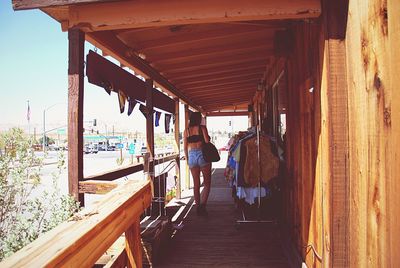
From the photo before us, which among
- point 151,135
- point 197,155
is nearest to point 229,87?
point 197,155

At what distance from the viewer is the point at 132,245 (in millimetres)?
1868

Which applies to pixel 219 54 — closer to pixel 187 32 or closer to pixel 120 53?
pixel 187 32

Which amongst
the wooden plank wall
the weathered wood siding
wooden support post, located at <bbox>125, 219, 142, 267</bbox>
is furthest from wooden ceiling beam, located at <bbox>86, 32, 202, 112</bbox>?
the wooden plank wall

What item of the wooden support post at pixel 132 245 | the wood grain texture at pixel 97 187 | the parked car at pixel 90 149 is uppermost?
the wood grain texture at pixel 97 187

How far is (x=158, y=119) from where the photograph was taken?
625 cm

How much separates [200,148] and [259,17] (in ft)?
10.4

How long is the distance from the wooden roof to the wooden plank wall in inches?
30.1

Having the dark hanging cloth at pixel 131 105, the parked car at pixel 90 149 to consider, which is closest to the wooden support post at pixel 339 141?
the dark hanging cloth at pixel 131 105

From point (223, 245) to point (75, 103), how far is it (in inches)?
102

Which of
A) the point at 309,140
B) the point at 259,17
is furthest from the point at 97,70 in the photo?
the point at 309,140

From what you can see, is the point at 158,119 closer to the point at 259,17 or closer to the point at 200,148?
the point at 200,148

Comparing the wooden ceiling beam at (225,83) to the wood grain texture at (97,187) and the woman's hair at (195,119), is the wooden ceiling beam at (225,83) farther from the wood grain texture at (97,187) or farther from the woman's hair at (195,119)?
the wood grain texture at (97,187)

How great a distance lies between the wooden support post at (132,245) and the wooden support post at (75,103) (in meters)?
0.97

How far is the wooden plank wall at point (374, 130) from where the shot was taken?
1236mm
